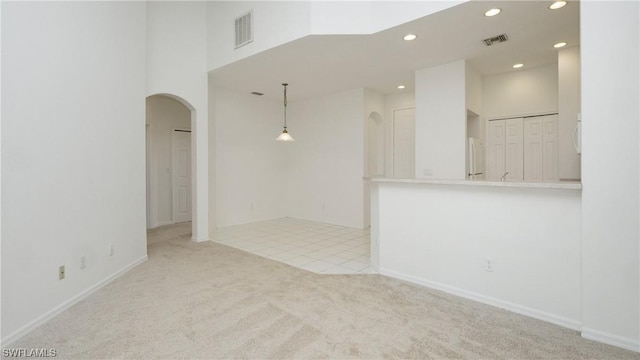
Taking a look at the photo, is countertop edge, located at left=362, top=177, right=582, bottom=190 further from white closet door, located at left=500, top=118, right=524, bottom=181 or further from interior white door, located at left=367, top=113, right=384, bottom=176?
interior white door, located at left=367, top=113, right=384, bottom=176

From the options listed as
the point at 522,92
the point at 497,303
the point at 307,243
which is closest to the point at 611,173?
the point at 497,303

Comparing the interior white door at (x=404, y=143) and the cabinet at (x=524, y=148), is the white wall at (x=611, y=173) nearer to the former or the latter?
the cabinet at (x=524, y=148)

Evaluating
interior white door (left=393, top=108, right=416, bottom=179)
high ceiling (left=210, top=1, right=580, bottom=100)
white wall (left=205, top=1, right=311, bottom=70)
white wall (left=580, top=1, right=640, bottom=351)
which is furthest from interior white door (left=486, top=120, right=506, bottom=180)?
white wall (left=205, top=1, right=311, bottom=70)

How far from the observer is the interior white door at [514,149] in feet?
15.9

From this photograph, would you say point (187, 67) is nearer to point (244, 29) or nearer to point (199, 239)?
point (244, 29)

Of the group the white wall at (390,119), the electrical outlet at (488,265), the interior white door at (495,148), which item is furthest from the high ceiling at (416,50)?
the electrical outlet at (488,265)

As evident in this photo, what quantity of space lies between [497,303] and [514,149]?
133 inches

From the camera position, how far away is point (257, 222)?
6684 mm

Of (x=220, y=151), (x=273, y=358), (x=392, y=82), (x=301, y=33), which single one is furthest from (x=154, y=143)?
(x=273, y=358)

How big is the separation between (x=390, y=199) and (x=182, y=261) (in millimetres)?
2771

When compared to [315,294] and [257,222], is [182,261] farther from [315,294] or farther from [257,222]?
[257,222]

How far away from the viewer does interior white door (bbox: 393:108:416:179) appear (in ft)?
20.3

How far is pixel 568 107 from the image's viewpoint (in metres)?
4.05

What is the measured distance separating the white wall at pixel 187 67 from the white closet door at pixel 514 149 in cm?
510
